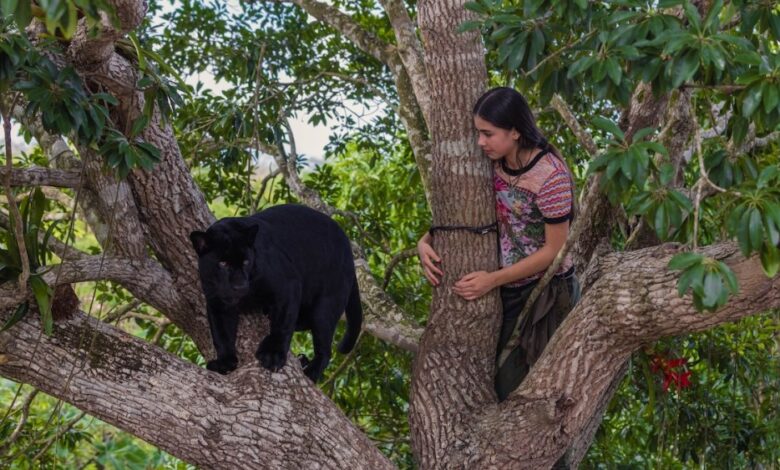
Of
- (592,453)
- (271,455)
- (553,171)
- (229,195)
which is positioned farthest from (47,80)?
(592,453)

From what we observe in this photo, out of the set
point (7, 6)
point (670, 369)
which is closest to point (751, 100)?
point (7, 6)

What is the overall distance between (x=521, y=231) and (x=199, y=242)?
104cm

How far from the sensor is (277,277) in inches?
123

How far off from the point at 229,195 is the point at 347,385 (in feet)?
3.65

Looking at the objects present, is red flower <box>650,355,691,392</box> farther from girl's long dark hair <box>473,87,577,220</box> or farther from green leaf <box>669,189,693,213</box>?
green leaf <box>669,189,693,213</box>

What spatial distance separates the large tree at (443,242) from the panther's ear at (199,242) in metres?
0.26

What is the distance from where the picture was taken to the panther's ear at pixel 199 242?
9.75 feet

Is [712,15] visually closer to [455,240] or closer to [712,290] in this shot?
[712,290]

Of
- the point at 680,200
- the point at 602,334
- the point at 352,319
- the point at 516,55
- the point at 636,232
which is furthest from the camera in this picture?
the point at 352,319

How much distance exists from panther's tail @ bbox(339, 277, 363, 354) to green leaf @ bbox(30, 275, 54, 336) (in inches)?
49.0

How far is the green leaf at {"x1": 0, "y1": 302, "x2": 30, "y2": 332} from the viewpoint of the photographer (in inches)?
112

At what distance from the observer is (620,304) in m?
2.75

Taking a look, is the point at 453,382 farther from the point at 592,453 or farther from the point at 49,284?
the point at 592,453

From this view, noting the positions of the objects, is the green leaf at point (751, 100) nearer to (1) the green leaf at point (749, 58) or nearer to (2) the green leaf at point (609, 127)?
(1) the green leaf at point (749, 58)
